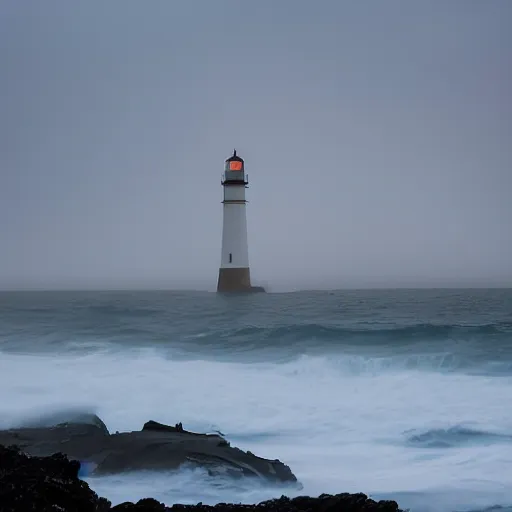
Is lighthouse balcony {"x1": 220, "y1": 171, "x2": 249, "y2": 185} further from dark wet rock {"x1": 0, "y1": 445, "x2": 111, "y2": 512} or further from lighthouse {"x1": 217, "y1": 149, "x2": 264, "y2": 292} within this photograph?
dark wet rock {"x1": 0, "y1": 445, "x2": 111, "y2": 512}

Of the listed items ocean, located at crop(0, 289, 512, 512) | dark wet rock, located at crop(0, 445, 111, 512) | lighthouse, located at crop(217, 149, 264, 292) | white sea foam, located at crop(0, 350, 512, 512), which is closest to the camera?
dark wet rock, located at crop(0, 445, 111, 512)

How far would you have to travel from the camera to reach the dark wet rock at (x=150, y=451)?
5.10 metres

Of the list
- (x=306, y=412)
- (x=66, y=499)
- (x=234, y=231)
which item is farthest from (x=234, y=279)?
(x=66, y=499)

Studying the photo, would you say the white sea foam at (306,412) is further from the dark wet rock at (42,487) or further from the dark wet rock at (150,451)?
the dark wet rock at (42,487)

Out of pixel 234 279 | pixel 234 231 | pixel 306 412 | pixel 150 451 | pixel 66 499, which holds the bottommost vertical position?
pixel 306 412

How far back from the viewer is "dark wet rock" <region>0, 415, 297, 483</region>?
5098 millimetres

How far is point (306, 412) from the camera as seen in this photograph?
762 centimetres

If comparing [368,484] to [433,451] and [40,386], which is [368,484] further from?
[40,386]

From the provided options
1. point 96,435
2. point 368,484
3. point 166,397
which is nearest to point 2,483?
point 96,435

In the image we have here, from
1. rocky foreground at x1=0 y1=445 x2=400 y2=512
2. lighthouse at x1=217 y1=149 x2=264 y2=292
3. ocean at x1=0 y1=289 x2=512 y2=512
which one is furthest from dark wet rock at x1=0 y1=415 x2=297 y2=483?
lighthouse at x1=217 y1=149 x2=264 y2=292

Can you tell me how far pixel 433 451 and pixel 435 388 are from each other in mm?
2545

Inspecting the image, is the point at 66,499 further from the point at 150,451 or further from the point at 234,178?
the point at 234,178

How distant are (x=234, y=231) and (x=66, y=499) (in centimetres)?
1765

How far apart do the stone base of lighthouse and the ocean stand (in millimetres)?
5396
